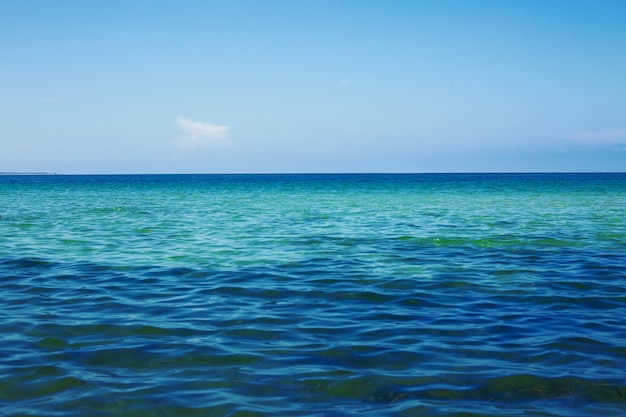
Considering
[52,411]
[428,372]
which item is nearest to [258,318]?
[428,372]

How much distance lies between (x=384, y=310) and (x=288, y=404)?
410cm

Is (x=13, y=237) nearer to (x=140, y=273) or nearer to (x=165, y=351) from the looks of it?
(x=140, y=273)

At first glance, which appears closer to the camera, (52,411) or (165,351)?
(52,411)

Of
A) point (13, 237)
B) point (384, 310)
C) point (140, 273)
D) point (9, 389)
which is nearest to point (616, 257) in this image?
point (384, 310)

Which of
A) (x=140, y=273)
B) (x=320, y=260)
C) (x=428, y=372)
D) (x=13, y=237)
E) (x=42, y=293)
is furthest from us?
(x=13, y=237)

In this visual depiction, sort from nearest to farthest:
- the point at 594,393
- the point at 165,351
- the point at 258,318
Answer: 1. the point at 594,393
2. the point at 165,351
3. the point at 258,318

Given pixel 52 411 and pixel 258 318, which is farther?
pixel 258 318

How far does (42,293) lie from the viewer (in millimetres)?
11312

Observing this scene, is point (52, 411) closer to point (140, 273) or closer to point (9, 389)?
point (9, 389)

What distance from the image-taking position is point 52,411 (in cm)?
582

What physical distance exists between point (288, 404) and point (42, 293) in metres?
7.31

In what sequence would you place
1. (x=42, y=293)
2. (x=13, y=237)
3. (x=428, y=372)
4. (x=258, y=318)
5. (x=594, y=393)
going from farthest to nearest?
(x=13, y=237), (x=42, y=293), (x=258, y=318), (x=428, y=372), (x=594, y=393)

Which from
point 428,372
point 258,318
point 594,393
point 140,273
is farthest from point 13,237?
point 594,393

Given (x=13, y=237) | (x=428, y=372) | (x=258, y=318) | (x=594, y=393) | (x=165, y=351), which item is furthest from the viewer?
(x=13, y=237)
